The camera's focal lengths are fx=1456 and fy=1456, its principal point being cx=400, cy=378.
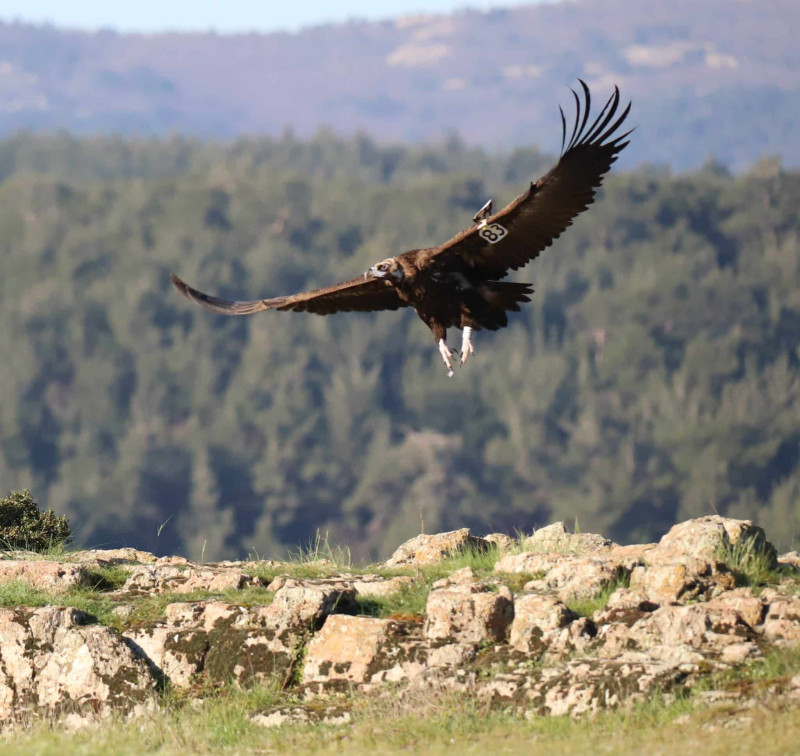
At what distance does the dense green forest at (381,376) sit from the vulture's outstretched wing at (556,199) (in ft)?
217

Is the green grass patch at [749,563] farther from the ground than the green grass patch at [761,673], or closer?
farther from the ground

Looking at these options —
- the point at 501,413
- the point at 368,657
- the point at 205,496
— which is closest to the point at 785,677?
the point at 368,657

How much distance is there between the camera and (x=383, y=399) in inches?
4195

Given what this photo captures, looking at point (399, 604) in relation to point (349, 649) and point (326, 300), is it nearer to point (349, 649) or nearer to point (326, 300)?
point (349, 649)

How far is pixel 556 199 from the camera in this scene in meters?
12.2

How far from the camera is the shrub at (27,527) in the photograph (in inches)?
500

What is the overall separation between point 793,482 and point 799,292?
102 ft

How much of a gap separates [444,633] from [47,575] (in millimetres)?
3319

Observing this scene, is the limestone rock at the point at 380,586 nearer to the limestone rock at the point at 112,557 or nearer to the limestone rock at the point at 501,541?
the limestone rock at the point at 501,541

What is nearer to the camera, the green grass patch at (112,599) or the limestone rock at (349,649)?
the limestone rock at (349,649)

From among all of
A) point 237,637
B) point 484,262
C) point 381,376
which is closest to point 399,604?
point 237,637

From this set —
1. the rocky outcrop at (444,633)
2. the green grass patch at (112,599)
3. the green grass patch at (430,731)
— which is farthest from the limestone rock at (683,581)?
the green grass patch at (112,599)

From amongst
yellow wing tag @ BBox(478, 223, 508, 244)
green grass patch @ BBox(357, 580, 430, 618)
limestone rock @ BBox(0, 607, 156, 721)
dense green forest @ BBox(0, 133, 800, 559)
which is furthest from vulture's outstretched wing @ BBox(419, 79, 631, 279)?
dense green forest @ BBox(0, 133, 800, 559)

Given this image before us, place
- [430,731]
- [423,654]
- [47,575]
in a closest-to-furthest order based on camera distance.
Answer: [430,731] → [423,654] → [47,575]
